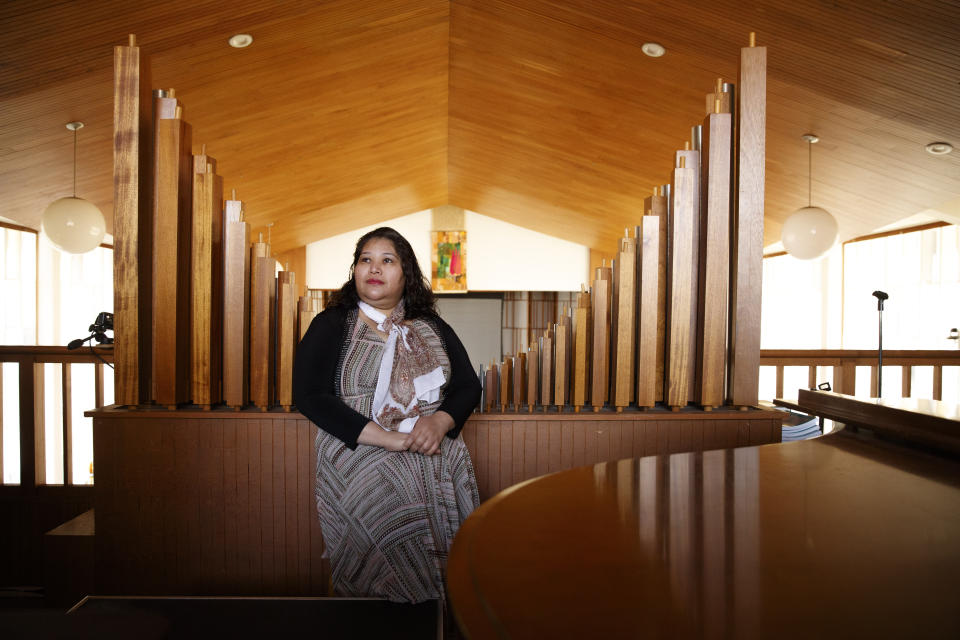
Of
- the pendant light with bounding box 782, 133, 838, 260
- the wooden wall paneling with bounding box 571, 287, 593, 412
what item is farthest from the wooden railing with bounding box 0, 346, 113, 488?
the pendant light with bounding box 782, 133, 838, 260

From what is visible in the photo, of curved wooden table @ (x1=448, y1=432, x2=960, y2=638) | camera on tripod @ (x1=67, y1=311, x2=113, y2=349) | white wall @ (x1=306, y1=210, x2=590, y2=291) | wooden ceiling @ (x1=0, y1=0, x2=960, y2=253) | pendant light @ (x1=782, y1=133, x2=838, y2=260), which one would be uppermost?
wooden ceiling @ (x1=0, y1=0, x2=960, y2=253)

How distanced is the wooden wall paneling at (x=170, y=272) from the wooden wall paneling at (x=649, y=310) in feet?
5.00

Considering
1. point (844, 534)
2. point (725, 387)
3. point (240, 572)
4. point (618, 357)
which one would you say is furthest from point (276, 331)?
point (844, 534)

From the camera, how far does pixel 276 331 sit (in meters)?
2.13

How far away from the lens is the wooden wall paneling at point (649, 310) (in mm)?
2115

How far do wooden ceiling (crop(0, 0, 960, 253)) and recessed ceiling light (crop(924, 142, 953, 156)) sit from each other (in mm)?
68

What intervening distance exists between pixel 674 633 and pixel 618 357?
171 cm

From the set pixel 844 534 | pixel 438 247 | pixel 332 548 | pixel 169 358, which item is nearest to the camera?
pixel 844 534

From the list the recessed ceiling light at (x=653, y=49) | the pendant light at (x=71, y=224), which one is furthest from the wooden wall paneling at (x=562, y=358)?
the pendant light at (x=71, y=224)

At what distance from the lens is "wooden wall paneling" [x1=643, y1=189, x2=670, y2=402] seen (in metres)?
2.17

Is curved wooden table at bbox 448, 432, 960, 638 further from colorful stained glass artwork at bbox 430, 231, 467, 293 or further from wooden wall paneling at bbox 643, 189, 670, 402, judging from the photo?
colorful stained glass artwork at bbox 430, 231, 467, 293

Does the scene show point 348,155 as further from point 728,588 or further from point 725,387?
point 728,588

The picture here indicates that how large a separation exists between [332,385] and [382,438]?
205 mm

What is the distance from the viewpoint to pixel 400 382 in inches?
65.1
